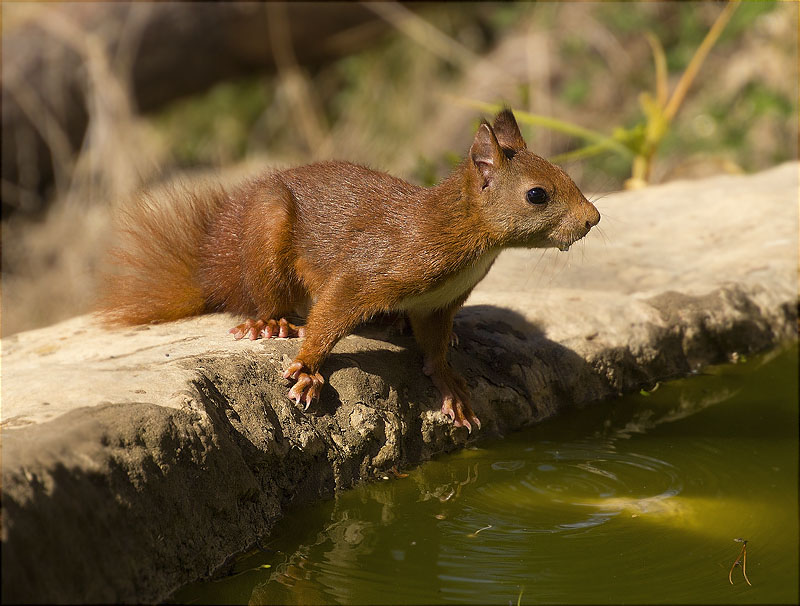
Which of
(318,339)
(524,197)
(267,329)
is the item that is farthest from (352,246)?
(524,197)

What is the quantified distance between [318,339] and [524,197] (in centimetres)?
88

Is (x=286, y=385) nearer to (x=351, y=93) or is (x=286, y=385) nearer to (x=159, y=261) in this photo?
(x=159, y=261)

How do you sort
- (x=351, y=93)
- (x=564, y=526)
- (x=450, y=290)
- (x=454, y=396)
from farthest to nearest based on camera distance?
1. (x=351, y=93)
2. (x=454, y=396)
3. (x=450, y=290)
4. (x=564, y=526)

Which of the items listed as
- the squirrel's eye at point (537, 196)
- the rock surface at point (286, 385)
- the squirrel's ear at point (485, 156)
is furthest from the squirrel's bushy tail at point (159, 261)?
the squirrel's eye at point (537, 196)

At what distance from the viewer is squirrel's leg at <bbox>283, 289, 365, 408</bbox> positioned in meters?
3.26

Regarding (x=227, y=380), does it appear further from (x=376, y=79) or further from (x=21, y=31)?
(x=376, y=79)

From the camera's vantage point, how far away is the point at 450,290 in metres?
3.49

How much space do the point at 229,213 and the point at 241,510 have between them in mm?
1523

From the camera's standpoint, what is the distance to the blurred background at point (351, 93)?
25.8 feet

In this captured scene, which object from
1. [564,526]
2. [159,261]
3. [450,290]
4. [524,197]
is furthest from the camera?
[159,261]

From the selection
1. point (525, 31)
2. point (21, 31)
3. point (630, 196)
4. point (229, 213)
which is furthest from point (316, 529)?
point (525, 31)

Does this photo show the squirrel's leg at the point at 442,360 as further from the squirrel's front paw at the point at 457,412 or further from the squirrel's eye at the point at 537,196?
the squirrel's eye at the point at 537,196

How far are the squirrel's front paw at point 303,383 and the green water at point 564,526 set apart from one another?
0.36 meters

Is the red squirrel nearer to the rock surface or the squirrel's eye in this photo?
the squirrel's eye
